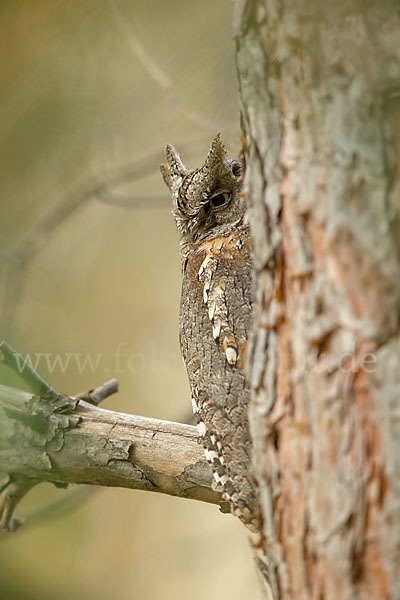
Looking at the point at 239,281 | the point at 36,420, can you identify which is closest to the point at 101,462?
the point at 36,420

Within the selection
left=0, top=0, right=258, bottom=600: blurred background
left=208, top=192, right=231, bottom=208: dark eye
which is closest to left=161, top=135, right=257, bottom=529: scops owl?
left=208, top=192, right=231, bottom=208: dark eye

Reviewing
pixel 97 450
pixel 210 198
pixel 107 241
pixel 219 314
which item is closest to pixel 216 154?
pixel 210 198

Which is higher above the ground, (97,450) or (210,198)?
(210,198)

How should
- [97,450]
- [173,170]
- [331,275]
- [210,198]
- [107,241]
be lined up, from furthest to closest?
[107,241] → [173,170] → [210,198] → [97,450] → [331,275]

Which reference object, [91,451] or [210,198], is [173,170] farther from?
[91,451]

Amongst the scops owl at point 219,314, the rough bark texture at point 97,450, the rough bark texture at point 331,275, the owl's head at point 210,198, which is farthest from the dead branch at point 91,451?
the rough bark texture at point 331,275

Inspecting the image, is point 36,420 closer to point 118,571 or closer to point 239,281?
point 239,281

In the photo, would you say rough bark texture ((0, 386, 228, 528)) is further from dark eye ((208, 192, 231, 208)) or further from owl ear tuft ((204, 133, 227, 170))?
owl ear tuft ((204, 133, 227, 170))

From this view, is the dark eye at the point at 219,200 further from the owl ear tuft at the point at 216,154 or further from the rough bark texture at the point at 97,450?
the rough bark texture at the point at 97,450
